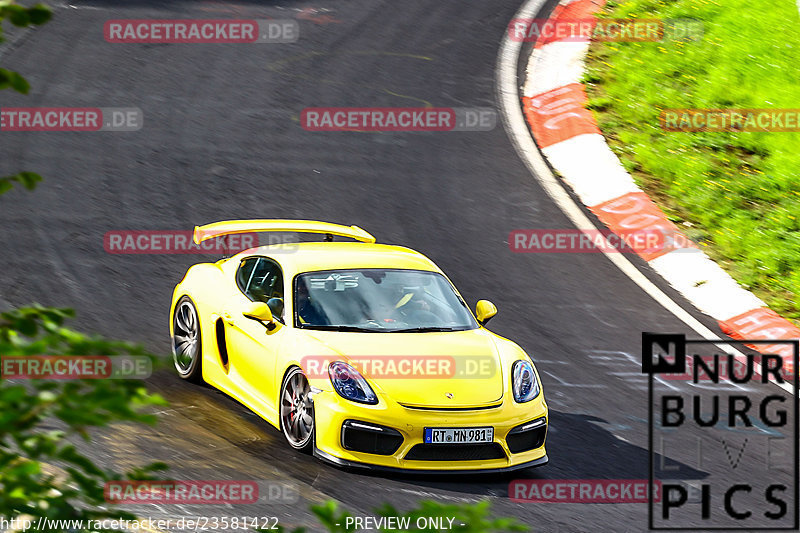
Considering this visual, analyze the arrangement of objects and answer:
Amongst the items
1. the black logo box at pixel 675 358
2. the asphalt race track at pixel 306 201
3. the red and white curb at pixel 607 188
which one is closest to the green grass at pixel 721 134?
the red and white curb at pixel 607 188

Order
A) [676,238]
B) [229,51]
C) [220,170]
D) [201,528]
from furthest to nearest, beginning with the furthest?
[229,51] < [220,170] < [676,238] < [201,528]

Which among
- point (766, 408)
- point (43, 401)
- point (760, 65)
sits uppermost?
point (43, 401)

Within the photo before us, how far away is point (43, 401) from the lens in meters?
2.32

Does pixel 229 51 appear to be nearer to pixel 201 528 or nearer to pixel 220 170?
pixel 220 170

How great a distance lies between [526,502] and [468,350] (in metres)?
1.24

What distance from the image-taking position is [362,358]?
277 inches

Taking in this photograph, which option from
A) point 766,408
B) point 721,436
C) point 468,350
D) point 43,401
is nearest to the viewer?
point 43,401

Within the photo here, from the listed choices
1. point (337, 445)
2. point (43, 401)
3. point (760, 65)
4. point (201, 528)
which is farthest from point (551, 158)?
point (43, 401)

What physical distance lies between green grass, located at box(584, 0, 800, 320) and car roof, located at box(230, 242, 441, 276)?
13.4 ft

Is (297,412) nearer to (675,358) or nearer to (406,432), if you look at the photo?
(406,432)

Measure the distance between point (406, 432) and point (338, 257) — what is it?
1.93 m

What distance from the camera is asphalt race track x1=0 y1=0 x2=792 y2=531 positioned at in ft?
22.9

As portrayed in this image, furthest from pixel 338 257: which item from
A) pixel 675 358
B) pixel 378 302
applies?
pixel 675 358

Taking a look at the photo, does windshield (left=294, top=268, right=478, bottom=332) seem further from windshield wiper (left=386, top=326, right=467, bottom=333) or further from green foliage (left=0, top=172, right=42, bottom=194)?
green foliage (left=0, top=172, right=42, bottom=194)
